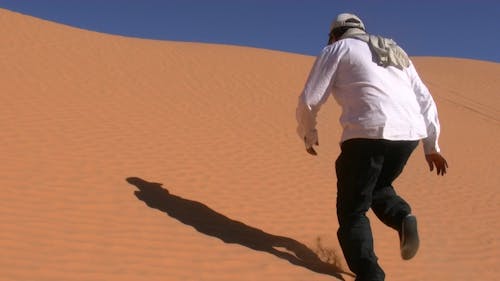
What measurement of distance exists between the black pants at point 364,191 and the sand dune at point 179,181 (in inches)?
28.0

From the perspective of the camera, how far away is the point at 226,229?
4.67 meters

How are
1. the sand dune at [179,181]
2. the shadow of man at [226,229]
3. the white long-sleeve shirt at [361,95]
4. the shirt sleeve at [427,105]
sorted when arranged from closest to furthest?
the white long-sleeve shirt at [361,95]
the shirt sleeve at [427,105]
the sand dune at [179,181]
the shadow of man at [226,229]

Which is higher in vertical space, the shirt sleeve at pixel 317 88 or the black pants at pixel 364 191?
the shirt sleeve at pixel 317 88

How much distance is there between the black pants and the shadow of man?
752 mm

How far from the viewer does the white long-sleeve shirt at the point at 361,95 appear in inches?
118

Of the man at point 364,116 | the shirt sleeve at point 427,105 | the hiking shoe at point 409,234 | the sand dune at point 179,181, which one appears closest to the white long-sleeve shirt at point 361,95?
the man at point 364,116

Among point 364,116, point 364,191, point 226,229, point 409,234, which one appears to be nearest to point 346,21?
point 364,116

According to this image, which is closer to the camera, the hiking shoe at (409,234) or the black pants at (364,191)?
the black pants at (364,191)

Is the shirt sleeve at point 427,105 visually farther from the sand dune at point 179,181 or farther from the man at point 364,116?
the sand dune at point 179,181

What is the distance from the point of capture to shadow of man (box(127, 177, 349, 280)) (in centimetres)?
416

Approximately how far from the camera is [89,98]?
945 cm

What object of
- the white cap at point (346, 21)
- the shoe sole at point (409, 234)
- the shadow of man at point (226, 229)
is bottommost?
the shoe sole at point (409, 234)

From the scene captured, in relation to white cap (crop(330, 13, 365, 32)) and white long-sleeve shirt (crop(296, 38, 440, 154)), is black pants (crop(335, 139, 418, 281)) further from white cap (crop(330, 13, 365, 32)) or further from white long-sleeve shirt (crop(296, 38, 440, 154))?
white cap (crop(330, 13, 365, 32))

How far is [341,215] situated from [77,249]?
1837 millimetres
